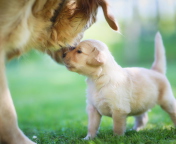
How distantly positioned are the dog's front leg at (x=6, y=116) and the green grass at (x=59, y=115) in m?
0.65

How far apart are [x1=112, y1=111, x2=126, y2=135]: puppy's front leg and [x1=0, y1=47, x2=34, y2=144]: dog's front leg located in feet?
2.90

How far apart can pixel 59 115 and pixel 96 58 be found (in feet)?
10.5

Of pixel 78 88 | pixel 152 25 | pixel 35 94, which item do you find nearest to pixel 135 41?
pixel 152 25

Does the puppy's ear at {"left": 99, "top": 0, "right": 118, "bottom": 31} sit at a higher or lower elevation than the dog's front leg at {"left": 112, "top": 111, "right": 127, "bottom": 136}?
higher

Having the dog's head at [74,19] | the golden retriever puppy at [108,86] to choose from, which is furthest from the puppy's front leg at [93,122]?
the dog's head at [74,19]

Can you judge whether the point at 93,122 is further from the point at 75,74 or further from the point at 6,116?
the point at 75,74

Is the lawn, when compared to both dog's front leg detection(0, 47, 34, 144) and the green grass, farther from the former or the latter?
dog's front leg detection(0, 47, 34, 144)

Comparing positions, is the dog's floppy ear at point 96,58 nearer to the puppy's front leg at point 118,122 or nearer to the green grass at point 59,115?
the puppy's front leg at point 118,122

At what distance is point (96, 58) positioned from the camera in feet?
9.95

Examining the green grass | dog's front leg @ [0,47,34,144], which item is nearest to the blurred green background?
the green grass

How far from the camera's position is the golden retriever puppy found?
3.01 metres

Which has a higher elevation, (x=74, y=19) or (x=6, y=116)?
(x=74, y=19)

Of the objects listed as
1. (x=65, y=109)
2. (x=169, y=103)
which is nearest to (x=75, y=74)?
(x=65, y=109)

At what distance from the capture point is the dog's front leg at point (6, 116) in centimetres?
237
